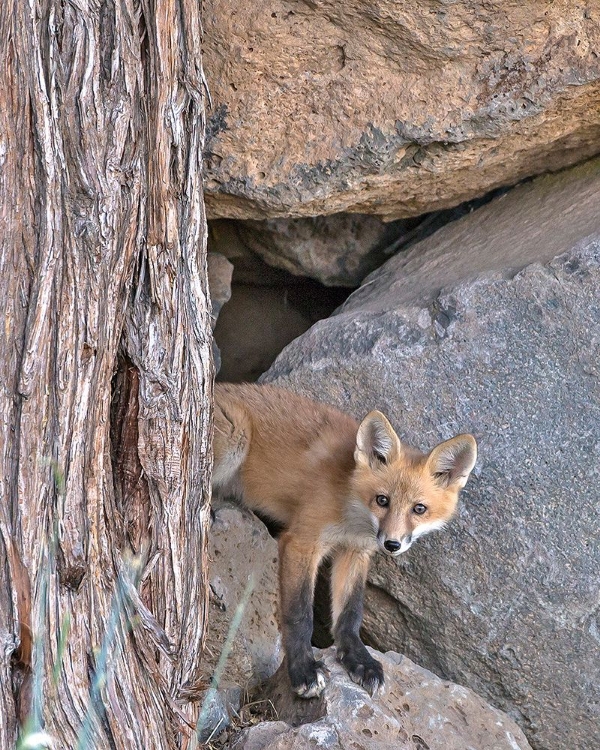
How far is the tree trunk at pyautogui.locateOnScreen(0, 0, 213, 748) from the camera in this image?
283 centimetres

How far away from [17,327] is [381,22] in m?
2.35

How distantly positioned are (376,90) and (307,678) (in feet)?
9.27

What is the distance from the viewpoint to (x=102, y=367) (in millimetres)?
3041

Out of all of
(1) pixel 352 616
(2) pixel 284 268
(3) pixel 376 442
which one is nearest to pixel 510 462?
(3) pixel 376 442

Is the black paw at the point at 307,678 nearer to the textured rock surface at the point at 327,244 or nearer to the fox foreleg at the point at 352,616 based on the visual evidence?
the fox foreleg at the point at 352,616

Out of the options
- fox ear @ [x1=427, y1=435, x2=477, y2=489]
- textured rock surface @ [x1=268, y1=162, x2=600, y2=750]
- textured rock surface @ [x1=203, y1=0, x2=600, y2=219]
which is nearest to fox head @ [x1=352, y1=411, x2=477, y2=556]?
fox ear @ [x1=427, y1=435, x2=477, y2=489]

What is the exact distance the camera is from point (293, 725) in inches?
151

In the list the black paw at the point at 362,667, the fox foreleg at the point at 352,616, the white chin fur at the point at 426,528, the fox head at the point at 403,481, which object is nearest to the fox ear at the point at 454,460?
the fox head at the point at 403,481

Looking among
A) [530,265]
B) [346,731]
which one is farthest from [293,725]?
[530,265]

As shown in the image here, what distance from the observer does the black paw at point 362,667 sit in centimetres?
390

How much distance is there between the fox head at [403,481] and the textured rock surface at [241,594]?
0.80 metres

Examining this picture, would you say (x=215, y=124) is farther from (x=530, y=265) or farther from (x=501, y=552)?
(x=501, y=552)

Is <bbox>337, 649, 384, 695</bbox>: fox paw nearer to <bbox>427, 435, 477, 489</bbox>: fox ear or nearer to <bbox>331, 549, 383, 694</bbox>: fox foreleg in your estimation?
<bbox>331, 549, 383, 694</bbox>: fox foreleg

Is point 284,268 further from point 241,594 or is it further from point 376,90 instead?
point 241,594
